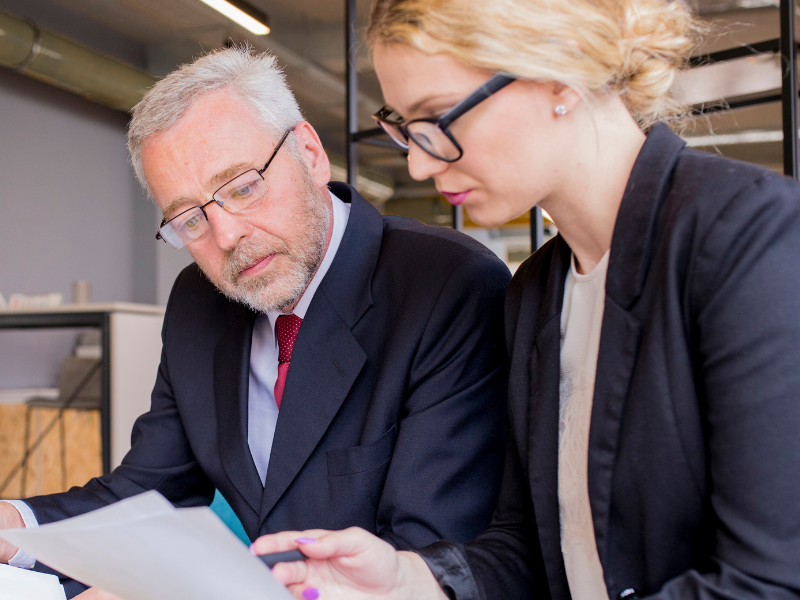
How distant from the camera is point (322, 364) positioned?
1258 millimetres

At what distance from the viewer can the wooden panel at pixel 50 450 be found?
335 cm

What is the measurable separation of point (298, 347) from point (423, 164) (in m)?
0.53

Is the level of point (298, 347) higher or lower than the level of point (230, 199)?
lower

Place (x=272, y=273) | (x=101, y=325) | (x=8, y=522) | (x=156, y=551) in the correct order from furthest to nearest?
(x=101, y=325) < (x=272, y=273) < (x=8, y=522) < (x=156, y=551)

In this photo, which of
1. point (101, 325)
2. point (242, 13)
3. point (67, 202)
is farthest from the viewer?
point (67, 202)

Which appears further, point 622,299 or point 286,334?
point 286,334

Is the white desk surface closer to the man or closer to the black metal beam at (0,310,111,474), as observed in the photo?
the black metal beam at (0,310,111,474)

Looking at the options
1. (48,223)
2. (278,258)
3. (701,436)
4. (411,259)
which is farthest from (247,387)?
(48,223)

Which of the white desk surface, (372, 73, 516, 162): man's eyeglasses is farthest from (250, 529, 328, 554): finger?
the white desk surface

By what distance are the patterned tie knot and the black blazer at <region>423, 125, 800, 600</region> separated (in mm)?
567

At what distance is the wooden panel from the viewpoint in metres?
3.35

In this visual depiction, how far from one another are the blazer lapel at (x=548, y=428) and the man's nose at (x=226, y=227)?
611mm

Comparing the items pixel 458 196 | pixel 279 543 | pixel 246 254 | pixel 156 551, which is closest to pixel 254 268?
pixel 246 254

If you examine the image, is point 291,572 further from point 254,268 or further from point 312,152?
point 312,152
